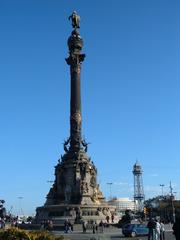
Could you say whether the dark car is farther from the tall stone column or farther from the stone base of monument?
the tall stone column

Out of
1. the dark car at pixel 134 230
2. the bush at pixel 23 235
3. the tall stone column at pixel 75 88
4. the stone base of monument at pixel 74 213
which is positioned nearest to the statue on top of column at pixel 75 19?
the tall stone column at pixel 75 88

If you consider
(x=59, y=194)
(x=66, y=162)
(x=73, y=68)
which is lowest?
(x=59, y=194)

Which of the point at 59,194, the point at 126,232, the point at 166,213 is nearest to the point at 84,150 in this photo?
the point at 59,194

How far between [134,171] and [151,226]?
172 metres

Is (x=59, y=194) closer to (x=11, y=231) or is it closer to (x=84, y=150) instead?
(x=84, y=150)

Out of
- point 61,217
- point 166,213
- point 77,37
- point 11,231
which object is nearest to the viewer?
point 11,231

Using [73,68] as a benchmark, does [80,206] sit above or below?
below

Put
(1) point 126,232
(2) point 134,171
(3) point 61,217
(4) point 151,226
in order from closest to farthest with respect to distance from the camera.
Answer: (4) point 151,226 < (1) point 126,232 < (3) point 61,217 < (2) point 134,171

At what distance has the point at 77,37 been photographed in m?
72.8

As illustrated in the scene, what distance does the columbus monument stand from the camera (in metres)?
63.8

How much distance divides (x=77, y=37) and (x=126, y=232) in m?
39.5

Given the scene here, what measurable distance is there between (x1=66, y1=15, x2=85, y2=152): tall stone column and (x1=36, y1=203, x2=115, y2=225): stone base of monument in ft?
27.9

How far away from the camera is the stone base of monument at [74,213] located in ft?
203

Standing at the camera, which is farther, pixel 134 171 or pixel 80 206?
pixel 134 171
